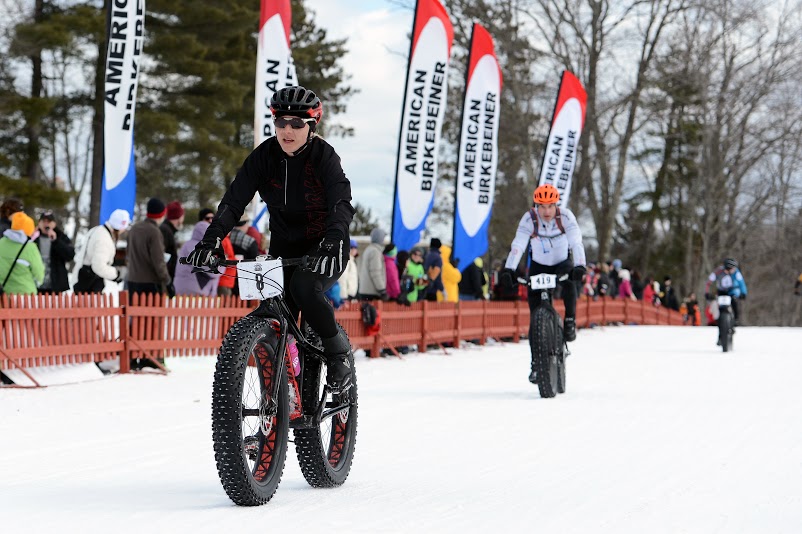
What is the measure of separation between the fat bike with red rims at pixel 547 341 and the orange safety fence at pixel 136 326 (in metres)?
4.18

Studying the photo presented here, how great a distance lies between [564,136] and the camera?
28281 millimetres

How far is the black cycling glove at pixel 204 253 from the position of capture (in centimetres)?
556

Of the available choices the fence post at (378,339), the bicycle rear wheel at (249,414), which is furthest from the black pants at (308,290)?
the fence post at (378,339)

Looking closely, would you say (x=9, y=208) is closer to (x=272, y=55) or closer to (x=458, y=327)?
(x=272, y=55)

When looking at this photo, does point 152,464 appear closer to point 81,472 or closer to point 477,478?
point 81,472

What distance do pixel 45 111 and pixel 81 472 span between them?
86.4 feet

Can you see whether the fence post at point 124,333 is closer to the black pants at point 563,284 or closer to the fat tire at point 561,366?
the black pants at point 563,284

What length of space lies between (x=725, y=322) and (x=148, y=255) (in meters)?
11.1

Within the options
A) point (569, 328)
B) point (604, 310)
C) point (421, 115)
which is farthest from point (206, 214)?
point (604, 310)

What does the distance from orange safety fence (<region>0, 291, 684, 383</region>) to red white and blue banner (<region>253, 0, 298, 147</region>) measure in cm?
330

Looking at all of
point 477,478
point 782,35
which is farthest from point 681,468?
point 782,35

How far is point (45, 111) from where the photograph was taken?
31.6 m

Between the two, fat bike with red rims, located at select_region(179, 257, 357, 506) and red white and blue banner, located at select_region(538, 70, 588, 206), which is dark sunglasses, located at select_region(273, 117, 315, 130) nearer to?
fat bike with red rims, located at select_region(179, 257, 357, 506)

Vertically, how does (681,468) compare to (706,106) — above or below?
below
